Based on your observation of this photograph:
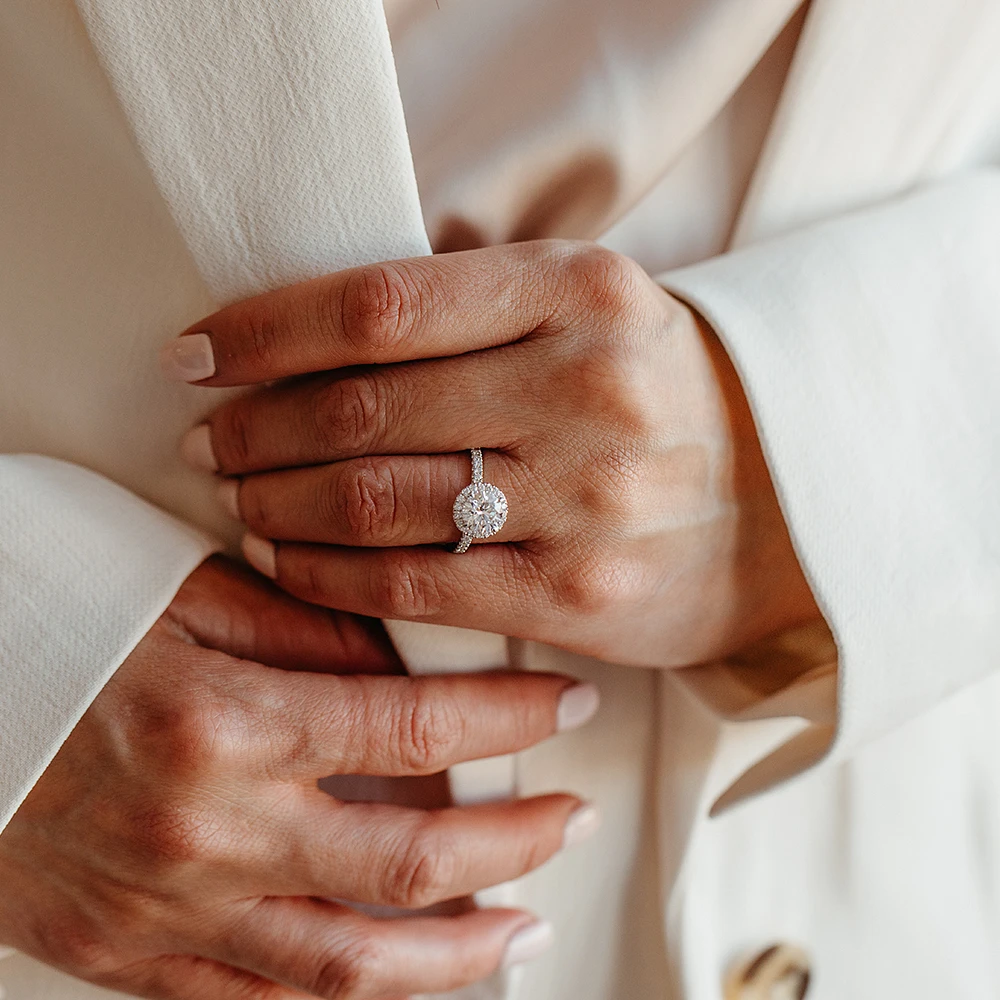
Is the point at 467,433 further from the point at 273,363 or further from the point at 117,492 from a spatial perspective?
the point at 117,492

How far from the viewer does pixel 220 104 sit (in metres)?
0.56

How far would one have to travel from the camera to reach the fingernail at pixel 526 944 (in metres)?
0.80

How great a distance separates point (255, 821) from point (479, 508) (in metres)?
0.27

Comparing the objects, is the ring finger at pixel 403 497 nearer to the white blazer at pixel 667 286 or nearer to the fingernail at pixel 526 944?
the white blazer at pixel 667 286

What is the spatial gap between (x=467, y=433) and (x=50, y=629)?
32 cm

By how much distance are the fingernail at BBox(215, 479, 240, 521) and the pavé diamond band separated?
187 mm

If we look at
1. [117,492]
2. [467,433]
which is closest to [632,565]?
[467,433]

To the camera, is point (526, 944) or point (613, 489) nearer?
point (613, 489)

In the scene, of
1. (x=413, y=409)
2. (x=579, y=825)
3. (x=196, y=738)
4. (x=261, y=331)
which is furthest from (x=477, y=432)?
(x=579, y=825)

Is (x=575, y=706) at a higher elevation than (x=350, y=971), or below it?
higher

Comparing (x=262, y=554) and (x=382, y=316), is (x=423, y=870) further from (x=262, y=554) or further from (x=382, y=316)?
(x=382, y=316)

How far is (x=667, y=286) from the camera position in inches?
27.4

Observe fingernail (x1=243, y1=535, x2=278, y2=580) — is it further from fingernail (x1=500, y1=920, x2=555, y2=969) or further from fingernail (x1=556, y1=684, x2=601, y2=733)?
fingernail (x1=500, y1=920, x2=555, y2=969)

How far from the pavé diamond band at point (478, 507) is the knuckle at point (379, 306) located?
9 cm
